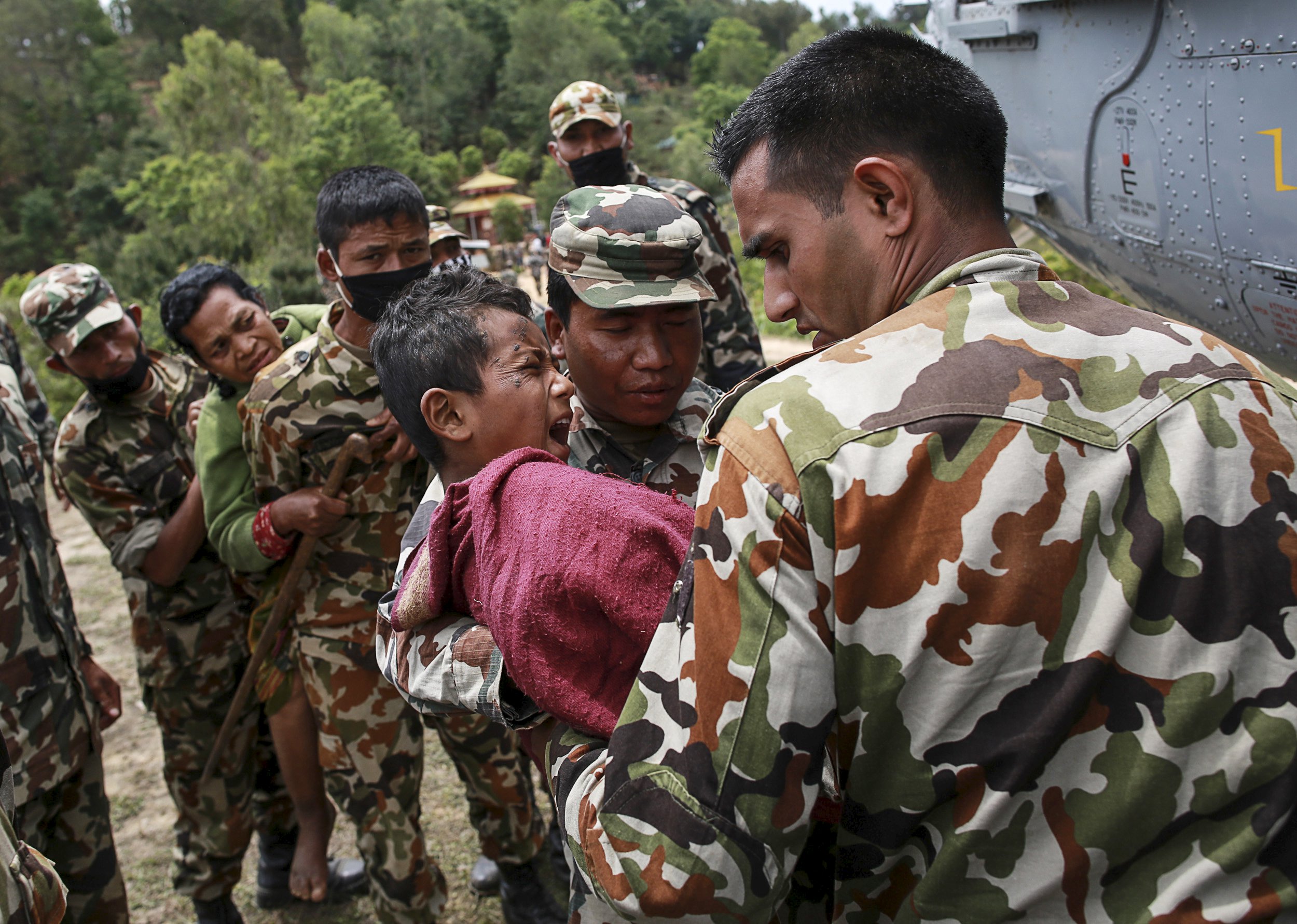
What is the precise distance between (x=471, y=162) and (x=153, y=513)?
55319 millimetres

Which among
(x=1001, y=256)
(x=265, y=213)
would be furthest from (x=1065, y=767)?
(x=265, y=213)

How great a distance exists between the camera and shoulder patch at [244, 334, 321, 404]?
3.02m

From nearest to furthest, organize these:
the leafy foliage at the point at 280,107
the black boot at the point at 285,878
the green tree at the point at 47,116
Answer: the black boot at the point at 285,878
the leafy foliage at the point at 280,107
the green tree at the point at 47,116

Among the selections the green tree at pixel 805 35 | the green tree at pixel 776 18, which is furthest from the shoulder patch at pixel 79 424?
the green tree at pixel 776 18

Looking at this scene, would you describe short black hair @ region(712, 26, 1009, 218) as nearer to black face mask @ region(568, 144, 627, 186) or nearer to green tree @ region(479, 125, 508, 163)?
black face mask @ region(568, 144, 627, 186)

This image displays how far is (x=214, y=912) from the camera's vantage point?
12.2 feet

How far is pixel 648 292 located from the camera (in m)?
2.09

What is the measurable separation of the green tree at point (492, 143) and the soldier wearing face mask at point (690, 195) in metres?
57.6

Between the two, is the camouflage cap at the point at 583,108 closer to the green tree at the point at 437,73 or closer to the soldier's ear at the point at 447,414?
the soldier's ear at the point at 447,414

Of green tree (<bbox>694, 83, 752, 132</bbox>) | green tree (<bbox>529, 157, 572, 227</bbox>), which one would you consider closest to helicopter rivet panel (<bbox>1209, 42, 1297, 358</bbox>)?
green tree (<bbox>529, 157, 572, 227</bbox>)

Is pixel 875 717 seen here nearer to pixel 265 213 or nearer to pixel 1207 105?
pixel 1207 105

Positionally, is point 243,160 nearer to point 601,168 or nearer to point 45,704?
point 601,168

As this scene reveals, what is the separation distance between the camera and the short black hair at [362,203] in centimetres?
304

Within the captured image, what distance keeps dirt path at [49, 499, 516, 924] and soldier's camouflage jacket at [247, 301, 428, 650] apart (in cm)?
133
